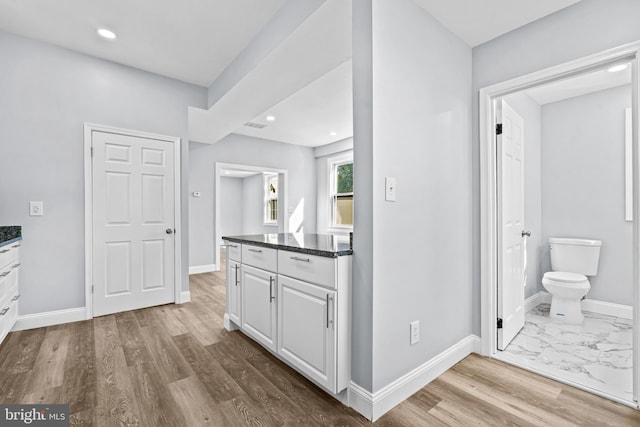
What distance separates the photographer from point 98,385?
1.88 metres

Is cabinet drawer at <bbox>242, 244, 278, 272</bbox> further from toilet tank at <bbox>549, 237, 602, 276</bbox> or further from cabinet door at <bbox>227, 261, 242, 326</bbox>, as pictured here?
toilet tank at <bbox>549, 237, 602, 276</bbox>

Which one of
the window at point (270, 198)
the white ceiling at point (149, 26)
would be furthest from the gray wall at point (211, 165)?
the white ceiling at point (149, 26)

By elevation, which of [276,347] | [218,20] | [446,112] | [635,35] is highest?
[218,20]

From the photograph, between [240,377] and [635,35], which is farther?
[240,377]

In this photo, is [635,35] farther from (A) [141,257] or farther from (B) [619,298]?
(A) [141,257]

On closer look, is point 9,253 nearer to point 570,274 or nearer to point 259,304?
point 259,304

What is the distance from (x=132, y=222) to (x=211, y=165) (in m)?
2.48

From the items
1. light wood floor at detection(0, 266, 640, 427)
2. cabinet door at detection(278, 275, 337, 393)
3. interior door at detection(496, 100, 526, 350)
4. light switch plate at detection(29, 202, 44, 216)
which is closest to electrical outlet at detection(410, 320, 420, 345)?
light wood floor at detection(0, 266, 640, 427)

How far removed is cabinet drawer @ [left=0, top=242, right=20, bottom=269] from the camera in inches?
84.2

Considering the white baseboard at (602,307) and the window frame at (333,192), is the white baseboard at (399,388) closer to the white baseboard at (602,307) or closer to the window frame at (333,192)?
the white baseboard at (602,307)

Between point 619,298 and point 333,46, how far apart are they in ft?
12.3

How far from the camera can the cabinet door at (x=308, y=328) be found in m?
1.67

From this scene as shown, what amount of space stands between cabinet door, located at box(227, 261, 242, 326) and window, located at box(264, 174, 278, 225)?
550cm

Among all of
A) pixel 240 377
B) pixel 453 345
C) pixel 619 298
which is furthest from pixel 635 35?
pixel 240 377
